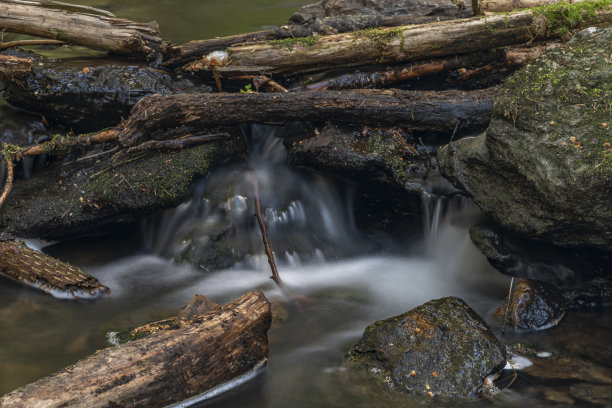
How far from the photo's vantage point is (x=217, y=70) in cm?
691

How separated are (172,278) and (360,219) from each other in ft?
7.17

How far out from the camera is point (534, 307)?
481 centimetres

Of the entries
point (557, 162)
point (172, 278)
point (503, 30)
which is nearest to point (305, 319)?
point (172, 278)

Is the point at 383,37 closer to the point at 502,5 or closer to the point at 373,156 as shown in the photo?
the point at 373,156

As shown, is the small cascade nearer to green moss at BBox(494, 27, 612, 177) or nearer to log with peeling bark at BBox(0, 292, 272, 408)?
log with peeling bark at BBox(0, 292, 272, 408)

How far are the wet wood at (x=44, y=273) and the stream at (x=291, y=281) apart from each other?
0.10m

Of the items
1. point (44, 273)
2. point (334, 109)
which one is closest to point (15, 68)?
point (44, 273)

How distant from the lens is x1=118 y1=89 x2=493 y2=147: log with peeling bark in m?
6.07

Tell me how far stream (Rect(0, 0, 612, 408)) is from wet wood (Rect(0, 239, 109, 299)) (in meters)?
0.10

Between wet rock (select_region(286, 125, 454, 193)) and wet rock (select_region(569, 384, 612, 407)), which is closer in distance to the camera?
wet rock (select_region(569, 384, 612, 407))

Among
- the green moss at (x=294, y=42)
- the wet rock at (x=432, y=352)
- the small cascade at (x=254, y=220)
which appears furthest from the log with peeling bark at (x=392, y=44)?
the wet rock at (x=432, y=352)

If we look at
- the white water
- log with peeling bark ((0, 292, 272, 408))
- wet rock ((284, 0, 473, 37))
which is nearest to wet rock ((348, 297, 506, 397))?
the white water

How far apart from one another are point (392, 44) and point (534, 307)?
353cm

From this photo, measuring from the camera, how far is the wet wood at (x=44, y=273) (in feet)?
16.3
